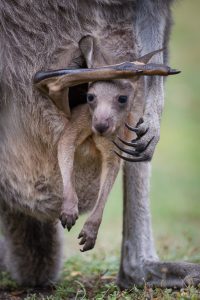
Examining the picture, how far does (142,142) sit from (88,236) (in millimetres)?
557

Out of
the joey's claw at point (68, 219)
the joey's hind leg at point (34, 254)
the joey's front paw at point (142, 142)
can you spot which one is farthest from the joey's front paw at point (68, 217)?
the joey's hind leg at point (34, 254)

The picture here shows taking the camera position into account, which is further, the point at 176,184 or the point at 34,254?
the point at 176,184

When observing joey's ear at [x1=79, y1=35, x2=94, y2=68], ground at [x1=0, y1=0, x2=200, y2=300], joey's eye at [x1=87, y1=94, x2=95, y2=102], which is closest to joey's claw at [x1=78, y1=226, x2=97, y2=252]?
ground at [x1=0, y1=0, x2=200, y2=300]

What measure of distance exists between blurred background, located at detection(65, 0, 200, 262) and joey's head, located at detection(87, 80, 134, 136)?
1189mm

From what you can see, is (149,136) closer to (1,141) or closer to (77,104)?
(77,104)

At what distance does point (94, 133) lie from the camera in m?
4.49

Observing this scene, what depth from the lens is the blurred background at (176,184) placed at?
7577mm

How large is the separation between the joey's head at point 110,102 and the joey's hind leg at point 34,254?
53.8 inches

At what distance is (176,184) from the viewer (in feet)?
37.1

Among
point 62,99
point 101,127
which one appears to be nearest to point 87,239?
point 101,127

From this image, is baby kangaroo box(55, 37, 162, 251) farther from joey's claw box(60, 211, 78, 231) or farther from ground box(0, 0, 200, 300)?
ground box(0, 0, 200, 300)

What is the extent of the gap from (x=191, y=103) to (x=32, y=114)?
10.6m

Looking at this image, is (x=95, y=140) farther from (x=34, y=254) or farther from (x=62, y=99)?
(x=34, y=254)

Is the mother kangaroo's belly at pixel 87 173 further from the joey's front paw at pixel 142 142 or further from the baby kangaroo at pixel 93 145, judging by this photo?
the joey's front paw at pixel 142 142
